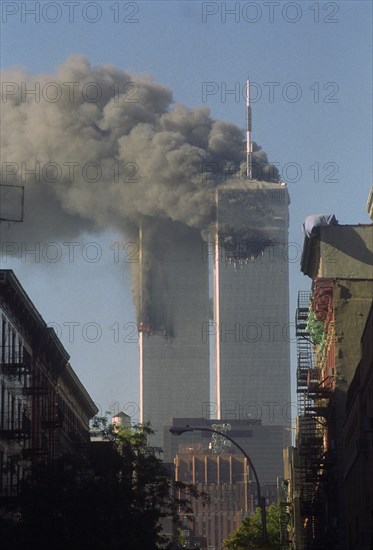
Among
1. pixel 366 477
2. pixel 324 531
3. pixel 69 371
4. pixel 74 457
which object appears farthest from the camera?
pixel 69 371

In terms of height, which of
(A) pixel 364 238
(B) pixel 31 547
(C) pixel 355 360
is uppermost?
(A) pixel 364 238

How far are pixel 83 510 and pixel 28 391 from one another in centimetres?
2149

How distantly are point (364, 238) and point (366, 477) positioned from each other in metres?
30.2

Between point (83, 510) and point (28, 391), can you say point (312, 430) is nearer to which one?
point (28, 391)

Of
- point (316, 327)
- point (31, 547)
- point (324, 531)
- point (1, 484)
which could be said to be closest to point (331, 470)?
point (324, 531)

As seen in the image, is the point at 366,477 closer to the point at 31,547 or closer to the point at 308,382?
the point at 31,547

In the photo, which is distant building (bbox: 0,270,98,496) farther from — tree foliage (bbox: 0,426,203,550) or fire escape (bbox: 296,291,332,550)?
fire escape (bbox: 296,291,332,550)

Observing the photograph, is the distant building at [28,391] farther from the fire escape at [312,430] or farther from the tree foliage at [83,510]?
the fire escape at [312,430]

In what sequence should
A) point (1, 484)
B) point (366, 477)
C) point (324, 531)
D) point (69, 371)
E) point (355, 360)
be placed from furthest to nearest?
point (69, 371) → point (324, 531) → point (355, 360) → point (1, 484) → point (366, 477)

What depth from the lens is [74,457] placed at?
215ft

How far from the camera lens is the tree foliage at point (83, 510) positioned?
5988cm

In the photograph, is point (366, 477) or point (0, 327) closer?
point (366, 477)

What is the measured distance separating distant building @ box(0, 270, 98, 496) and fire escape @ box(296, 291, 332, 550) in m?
12.5

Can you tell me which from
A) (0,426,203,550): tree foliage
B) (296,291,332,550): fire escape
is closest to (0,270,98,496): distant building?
(0,426,203,550): tree foliage
